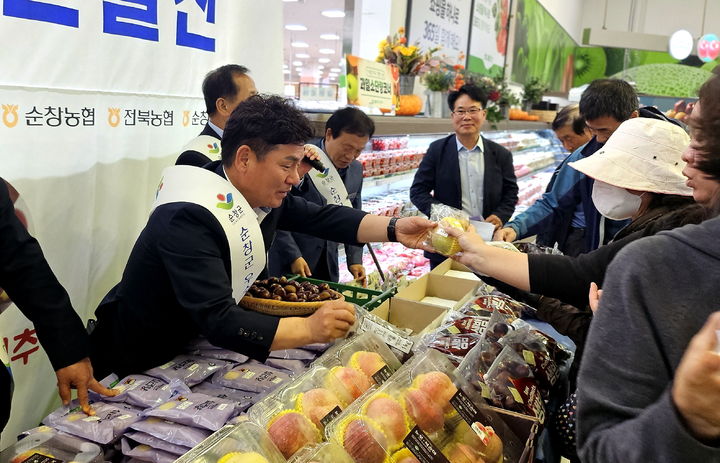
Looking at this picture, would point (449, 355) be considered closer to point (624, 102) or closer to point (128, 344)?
point (128, 344)

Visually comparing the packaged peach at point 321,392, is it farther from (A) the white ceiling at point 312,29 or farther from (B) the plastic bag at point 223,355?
(A) the white ceiling at point 312,29

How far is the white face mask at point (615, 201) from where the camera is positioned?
6.38 feet

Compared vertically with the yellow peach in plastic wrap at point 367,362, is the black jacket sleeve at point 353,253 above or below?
below

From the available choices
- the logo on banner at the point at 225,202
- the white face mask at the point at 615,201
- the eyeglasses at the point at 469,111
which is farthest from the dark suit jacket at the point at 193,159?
the eyeglasses at the point at 469,111

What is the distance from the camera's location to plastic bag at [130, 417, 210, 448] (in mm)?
1343

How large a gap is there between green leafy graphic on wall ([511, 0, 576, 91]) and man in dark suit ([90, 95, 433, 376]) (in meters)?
8.35

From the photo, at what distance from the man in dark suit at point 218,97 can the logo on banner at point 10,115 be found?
2.69 feet

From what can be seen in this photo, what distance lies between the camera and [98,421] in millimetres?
1420

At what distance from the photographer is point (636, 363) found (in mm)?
834

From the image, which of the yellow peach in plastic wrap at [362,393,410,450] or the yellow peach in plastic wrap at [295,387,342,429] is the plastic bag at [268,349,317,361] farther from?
the yellow peach in plastic wrap at [362,393,410,450]

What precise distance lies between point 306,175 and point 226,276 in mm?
1654

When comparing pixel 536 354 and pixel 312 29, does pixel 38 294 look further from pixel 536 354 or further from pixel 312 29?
pixel 312 29

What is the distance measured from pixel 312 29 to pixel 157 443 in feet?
53.0

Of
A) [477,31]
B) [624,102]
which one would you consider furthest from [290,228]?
[477,31]
